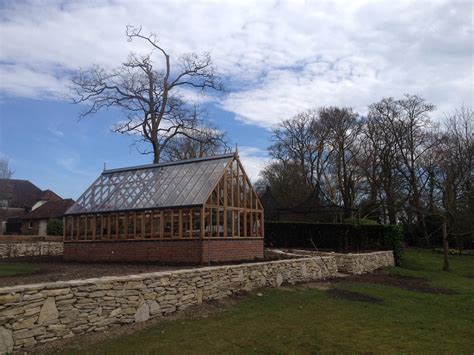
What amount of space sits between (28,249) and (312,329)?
64.8ft

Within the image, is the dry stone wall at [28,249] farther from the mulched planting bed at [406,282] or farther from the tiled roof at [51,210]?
the mulched planting bed at [406,282]

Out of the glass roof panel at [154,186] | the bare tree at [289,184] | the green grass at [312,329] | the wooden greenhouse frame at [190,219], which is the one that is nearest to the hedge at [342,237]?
the wooden greenhouse frame at [190,219]

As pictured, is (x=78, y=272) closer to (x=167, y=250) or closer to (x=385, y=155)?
(x=167, y=250)

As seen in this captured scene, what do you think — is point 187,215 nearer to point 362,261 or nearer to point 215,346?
point 362,261

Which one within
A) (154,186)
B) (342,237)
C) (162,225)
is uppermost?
(154,186)

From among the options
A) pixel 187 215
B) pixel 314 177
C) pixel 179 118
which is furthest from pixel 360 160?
pixel 187 215

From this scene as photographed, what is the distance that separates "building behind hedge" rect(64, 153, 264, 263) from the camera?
51.0 feet

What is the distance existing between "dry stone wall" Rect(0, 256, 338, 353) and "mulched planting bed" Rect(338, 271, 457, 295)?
19.7ft

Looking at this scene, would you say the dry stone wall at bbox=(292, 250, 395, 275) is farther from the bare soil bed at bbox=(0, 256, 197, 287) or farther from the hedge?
the bare soil bed at bbox=(0, 256, 197, 287)

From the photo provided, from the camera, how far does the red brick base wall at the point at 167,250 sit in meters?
15.2

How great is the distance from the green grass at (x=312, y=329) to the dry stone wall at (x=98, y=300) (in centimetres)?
48

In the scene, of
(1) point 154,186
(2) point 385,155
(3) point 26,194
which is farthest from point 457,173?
(3) point 26,194

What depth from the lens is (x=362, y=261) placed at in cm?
1798

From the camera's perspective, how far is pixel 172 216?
52.2 feet
